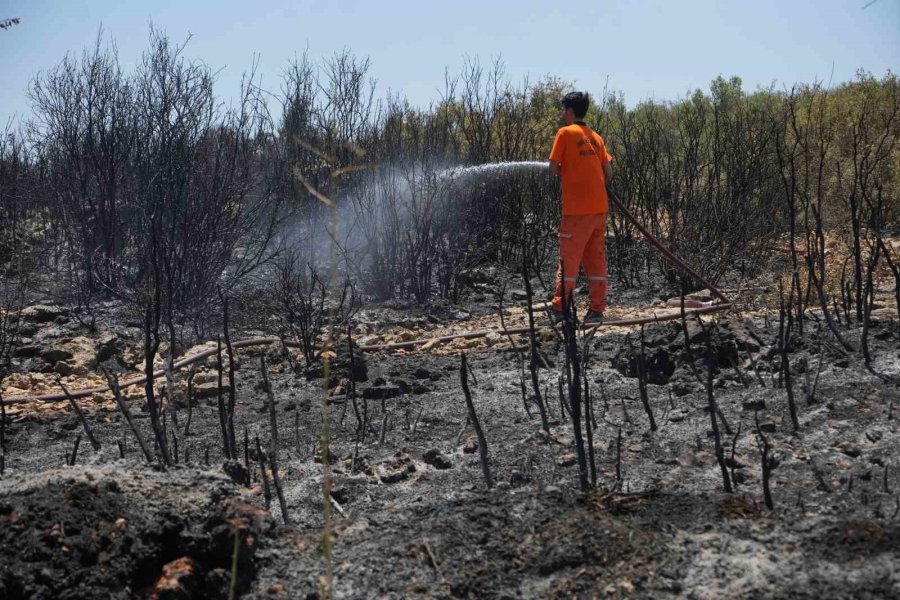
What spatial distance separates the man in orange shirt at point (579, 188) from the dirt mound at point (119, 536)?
392 centimetres

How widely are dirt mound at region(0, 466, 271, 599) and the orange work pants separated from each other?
4.06m

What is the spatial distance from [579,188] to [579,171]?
4.8 inches

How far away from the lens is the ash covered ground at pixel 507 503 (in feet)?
7.61

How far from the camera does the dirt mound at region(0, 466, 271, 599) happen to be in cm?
233

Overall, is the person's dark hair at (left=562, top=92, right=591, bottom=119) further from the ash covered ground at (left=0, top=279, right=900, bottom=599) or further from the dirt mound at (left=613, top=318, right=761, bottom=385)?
the ash covered ground at (left=0, top=279, right=900, bottom=599)

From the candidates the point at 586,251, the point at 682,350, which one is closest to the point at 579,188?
the point at 586,251

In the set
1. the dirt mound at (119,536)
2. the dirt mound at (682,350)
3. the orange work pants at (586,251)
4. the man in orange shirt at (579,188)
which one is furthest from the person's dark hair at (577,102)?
the dirt mound at (119,536)

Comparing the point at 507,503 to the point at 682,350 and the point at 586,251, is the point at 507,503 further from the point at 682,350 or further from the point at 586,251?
the point at 586,251

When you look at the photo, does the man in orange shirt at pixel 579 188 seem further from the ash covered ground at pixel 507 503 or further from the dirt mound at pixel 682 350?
the ash covered ground at pixel 507 503

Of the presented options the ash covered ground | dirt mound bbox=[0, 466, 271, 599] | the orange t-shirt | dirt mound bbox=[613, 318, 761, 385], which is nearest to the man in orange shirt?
the orange t-shirt

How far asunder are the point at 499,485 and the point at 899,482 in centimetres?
123

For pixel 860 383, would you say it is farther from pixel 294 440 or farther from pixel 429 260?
pixel 429 260

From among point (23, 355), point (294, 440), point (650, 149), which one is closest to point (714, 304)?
point (650, 149)

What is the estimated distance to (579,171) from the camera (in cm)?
643
